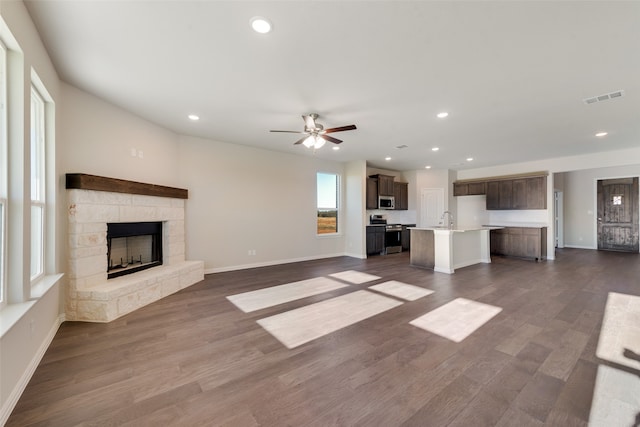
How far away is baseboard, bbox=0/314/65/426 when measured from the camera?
164 centimetres

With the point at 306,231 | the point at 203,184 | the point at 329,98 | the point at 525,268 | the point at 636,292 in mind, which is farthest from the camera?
the point at 306,231

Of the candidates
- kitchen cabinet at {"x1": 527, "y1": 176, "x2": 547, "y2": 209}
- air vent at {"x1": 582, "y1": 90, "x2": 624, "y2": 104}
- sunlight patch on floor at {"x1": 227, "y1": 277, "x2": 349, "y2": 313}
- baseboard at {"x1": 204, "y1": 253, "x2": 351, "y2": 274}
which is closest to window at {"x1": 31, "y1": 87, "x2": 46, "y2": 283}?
sunlight patch on floor at {"x1": 227, "y1": 277, "x2": 349, "y2": 313}

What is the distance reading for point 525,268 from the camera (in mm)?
5902

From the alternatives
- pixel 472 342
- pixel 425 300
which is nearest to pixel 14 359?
pixel 472 342

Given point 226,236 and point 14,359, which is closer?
point 14,359

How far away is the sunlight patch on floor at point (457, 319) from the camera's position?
275 centimetres

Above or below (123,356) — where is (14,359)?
above

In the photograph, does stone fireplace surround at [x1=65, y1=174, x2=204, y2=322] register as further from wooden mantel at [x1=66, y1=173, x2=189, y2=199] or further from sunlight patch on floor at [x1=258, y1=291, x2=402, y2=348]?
sunlight patch on floor at [x1=258, y1=291, x2=402, y2=348]

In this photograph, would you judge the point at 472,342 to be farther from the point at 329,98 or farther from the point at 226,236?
the point at 226,236

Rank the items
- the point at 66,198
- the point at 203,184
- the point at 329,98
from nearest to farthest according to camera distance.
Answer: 1. the point at 66,198
2. the point at 329,98
3. the point at 203,184

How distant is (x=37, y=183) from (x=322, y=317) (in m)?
3.38

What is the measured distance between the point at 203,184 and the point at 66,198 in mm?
2386

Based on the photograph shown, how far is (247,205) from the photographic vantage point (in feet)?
19.5

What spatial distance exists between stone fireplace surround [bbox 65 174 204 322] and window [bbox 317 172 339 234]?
3.96m
